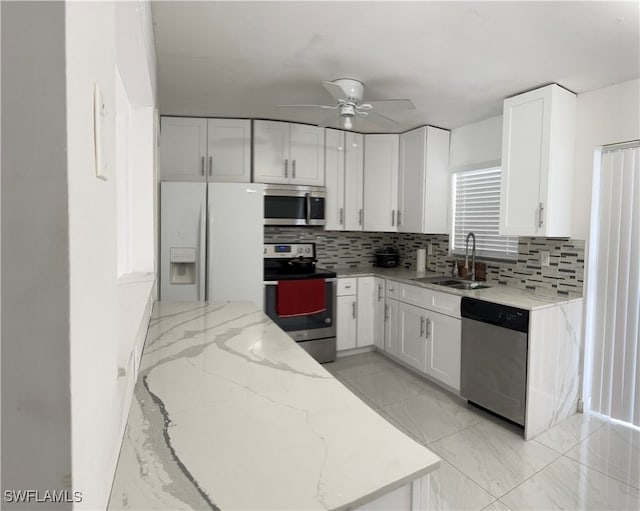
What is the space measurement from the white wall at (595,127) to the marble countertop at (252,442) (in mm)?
2473

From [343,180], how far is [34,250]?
360 cm

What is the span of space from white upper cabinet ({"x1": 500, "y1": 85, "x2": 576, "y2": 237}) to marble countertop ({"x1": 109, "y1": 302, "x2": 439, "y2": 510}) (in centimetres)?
218

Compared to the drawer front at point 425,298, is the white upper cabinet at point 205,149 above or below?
above

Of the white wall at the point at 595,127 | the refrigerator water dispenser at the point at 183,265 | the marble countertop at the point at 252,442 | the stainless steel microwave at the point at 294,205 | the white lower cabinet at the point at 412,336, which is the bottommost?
the white lower cabinet at the point at 412,336

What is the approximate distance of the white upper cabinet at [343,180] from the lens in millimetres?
3715

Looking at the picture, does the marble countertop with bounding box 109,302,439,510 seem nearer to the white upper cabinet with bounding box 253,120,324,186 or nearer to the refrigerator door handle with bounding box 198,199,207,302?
the refrigerator door handle with bounding box 198,199,207,302

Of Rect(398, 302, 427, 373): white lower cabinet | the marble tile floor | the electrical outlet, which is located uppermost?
the electrical outlet

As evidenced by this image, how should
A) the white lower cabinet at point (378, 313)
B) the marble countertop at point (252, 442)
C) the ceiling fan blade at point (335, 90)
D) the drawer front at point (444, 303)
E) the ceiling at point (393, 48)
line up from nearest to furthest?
the marble countertop at point (252, 442), the ceiling at point (393, 48), the ceiling fan blade at point (335, 90), the drawer front at point (444, 303), the white lower cabinet at point (378, 313)

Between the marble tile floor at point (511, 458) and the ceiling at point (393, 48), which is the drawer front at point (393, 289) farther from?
the ceiling at point (393, 48)

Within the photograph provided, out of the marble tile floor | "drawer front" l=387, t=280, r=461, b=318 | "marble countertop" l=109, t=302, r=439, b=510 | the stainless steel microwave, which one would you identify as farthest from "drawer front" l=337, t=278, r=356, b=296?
"marble countertop" l=109, t=302, r=439, b=510

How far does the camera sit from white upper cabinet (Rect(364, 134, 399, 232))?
3.85 metres

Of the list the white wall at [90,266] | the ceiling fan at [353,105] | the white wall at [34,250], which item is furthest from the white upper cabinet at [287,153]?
the white wall at [34,250]

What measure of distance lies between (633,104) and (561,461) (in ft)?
7.50

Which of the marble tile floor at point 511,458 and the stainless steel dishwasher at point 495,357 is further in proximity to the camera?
the stainless steel dishwasher at point 495,357
